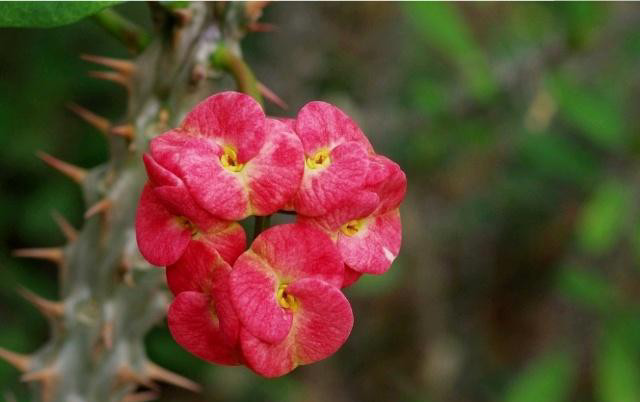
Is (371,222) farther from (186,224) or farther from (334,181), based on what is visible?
(186,224)

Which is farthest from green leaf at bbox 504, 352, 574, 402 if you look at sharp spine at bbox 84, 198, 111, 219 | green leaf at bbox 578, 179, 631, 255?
sharp spine at bbox 84, 198, 111, 219

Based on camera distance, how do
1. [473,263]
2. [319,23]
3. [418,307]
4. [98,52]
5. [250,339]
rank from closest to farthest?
[250,339] < [319,23] < [98,52] < [418,307] < [473,263]

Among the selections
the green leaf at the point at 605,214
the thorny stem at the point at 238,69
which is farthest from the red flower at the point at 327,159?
the green leaf at the point at 605,214

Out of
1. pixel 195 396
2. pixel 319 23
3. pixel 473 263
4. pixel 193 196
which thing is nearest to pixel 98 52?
pixel 319 23

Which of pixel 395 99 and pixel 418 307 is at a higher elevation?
pixel 395 99

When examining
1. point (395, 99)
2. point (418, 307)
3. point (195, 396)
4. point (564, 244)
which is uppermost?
point (395, 99)

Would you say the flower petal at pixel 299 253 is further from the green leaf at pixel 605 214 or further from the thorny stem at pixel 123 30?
the green leaf at pixel 605 214

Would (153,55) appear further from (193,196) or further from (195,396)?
(195,396)

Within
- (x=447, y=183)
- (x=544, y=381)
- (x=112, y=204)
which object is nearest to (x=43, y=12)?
(x=112, y=204)
